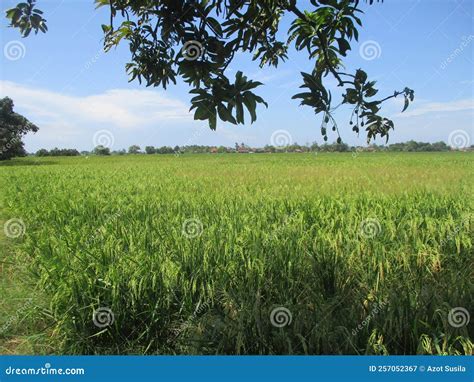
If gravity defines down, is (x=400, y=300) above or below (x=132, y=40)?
below

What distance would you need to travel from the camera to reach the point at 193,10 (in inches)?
70.3

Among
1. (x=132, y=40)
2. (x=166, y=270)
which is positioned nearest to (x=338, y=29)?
(x=132, y=40)

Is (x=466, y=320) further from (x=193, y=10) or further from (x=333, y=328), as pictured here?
(x=193, y=10)

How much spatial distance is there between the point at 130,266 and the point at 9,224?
4.06 metres

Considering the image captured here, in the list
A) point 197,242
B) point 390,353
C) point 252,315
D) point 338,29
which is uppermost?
point 338,29

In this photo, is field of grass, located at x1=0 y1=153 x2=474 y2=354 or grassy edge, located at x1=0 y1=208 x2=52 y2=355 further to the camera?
grassy edge, located at x1=0 y1=208 x2=52 y2=355

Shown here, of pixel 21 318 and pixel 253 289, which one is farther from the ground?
pixel 253 289

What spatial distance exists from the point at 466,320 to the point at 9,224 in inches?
248

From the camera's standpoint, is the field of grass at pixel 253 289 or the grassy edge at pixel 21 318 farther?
the grassy edge at pixel 21 318

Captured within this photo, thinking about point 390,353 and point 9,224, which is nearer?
point 390,353

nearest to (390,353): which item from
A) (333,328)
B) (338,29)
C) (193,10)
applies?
(333,328)

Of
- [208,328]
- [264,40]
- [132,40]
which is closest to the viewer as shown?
[264,40]

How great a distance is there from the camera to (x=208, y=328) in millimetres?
2723

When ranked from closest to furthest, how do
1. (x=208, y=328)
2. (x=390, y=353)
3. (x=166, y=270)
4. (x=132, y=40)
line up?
(x=132, y=40)
(x=390, y=353)
(x=208, y=328)
(x=166, y=270)
